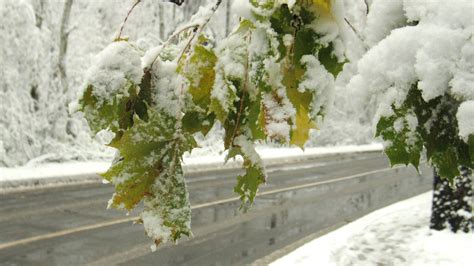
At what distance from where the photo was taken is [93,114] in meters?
0.77

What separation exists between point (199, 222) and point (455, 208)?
15.4 ft

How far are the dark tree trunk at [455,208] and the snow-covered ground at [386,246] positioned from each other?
0.55ft

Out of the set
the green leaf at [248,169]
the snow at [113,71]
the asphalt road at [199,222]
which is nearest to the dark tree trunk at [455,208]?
the asphalt road at [199,222]

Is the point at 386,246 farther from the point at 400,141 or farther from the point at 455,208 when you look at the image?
the point at 400,141

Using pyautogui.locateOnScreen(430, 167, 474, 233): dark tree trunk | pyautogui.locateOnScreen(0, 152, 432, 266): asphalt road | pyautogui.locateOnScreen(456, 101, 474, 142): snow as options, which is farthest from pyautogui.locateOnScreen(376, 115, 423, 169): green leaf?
pyautogui.locateOnScreen(430, 167, 474, 233): dark tree trunk

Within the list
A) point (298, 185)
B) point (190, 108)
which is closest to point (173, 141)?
point (190, 108)

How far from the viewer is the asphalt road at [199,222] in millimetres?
6922

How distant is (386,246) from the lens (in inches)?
317

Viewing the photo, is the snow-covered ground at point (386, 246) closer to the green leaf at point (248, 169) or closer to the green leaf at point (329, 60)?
the green leaf at point (248, 169)

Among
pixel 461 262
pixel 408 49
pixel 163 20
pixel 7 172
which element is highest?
pixel 163 20

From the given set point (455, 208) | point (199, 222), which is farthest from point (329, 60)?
point (455, 208)

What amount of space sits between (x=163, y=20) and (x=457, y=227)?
17.9 m

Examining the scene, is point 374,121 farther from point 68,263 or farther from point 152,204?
point 68,263

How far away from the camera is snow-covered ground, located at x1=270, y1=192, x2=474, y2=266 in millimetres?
7105
